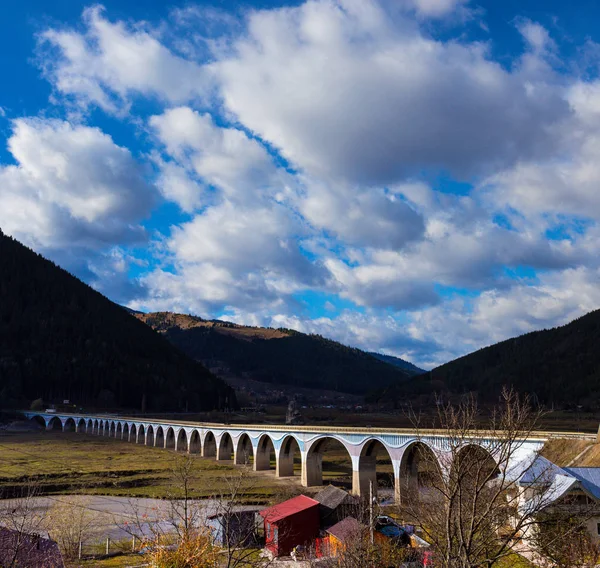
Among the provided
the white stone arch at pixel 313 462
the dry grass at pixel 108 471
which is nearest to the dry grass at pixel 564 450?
the dry grass at pixel 108 471

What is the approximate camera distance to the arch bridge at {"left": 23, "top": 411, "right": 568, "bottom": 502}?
141 feet

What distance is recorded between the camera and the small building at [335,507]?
36.3m

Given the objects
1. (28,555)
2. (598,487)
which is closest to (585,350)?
(598,487)

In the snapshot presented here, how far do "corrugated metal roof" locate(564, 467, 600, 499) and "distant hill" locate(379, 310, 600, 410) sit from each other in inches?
4630

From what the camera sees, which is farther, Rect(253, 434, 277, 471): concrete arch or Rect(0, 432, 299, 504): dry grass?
Rect(253, 434, 277, 471): concrete arch

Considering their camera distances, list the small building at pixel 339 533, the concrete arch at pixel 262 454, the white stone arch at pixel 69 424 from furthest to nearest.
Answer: the white stone arch at pixel 69 424 < the concrete arch at pixel 262 454 < the small building at pixel 339 533

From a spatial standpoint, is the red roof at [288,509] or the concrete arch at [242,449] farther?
the concrete arch at [242,449]

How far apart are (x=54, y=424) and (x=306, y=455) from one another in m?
103

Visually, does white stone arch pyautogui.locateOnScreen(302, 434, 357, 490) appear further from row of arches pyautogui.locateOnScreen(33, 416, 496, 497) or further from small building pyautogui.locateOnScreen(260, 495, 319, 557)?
small building pyautogui.locateOnScreen(260, 495, 319, 557)

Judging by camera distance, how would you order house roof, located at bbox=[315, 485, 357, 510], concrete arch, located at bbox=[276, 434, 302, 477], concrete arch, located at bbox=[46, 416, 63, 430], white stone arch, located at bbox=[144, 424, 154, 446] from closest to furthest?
house roof, located at bbox=[315, 485, 357, 510] < concrete arch, located at bbox=[276, 434, 302, 477] < white stone arch, located at bbox=[144, 424, 154, 446] < concrete arch, located at bbox=[46, 416, 63, 430]

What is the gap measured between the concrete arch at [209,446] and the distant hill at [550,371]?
84.8m

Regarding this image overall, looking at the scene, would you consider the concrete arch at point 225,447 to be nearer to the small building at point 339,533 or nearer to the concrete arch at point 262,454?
the concrete arch at point 262,454

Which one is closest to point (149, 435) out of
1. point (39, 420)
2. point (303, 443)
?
point (39, 420)

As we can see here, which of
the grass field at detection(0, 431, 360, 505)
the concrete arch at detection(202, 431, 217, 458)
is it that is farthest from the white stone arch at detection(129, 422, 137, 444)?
the concrete arch at detection(202, 431, 217, 458)
